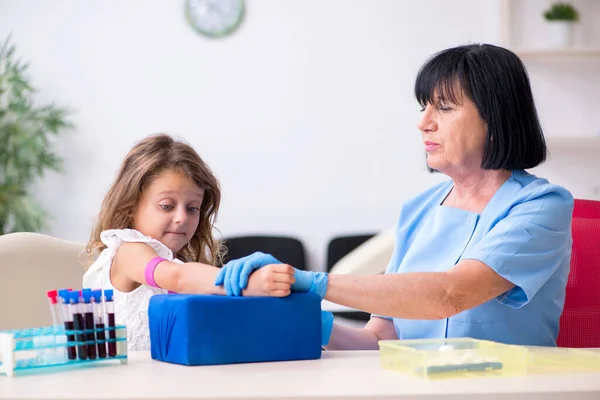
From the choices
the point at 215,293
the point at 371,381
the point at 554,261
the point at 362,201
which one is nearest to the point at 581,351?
the point at 554,261

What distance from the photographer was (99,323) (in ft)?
4.26

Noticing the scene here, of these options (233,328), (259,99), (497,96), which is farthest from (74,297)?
(259,99)

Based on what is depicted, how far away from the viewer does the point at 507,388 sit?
3.38 ft

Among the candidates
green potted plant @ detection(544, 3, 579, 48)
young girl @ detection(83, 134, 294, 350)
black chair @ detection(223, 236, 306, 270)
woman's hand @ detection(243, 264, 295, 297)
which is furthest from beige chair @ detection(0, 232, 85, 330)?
green potted plant @ detection(544, 3, 579, 48)

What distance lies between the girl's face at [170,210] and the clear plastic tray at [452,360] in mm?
760

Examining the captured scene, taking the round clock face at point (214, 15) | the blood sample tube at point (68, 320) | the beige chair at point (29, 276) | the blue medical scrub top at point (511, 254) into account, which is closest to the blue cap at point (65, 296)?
the blood sample tube at point (68, 320)

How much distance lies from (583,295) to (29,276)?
122 centimetres

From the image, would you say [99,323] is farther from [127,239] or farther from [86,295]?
[127,239]

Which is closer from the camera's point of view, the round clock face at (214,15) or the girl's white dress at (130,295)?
the girl's white dress at (130,295)

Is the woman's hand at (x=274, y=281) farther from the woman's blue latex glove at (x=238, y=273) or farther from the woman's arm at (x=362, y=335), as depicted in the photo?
the woman's arm at (x=362, y=335)

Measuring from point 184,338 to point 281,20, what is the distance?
3.88 m

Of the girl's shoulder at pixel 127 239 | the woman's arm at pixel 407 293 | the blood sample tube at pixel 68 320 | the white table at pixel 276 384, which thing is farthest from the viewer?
the girl's shoulder at pixel 127 239

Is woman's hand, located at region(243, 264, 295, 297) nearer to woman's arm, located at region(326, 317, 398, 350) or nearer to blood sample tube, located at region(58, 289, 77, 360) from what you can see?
blood sample tube, located at region(58, 289, 77, 360)

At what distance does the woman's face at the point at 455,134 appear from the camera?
1.70 metres
